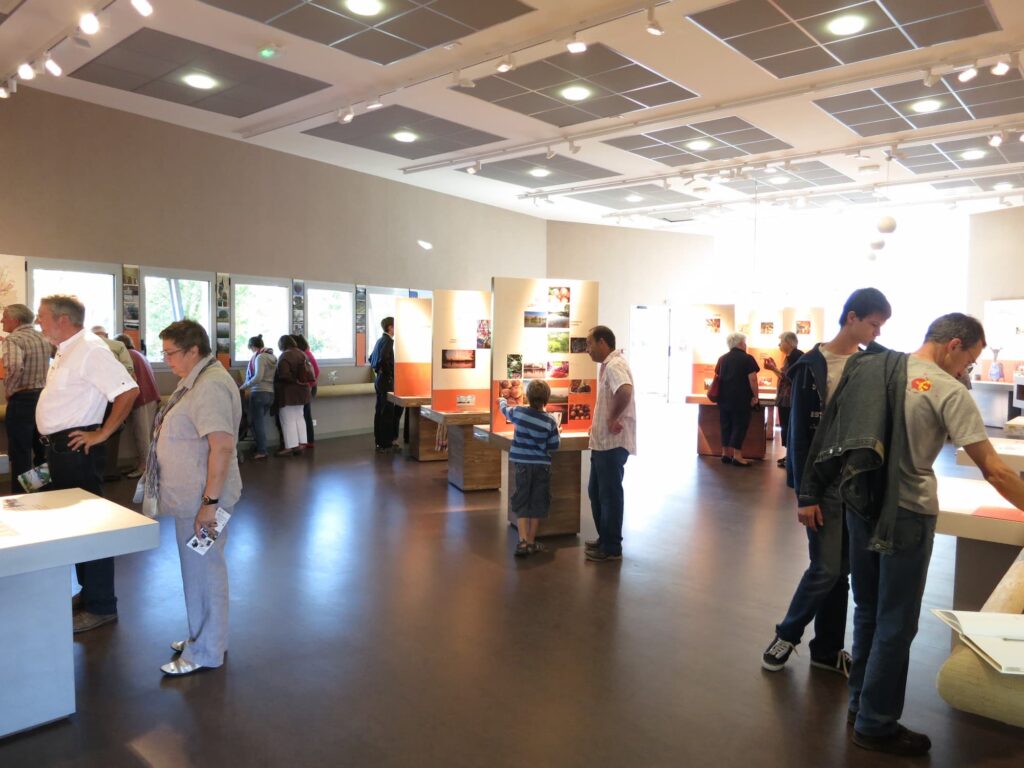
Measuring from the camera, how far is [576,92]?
762 centimetres

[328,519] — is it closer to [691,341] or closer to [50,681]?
[50,681]

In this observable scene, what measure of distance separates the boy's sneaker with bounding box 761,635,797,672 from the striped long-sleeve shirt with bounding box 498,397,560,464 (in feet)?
7.03

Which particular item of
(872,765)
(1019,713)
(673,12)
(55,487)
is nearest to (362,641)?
(55,487)

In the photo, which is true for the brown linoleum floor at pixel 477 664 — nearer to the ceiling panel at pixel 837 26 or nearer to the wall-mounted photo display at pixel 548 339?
the wall-mounted photo display at pixel 548 339

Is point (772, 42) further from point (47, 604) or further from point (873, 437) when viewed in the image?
point (47, 604)

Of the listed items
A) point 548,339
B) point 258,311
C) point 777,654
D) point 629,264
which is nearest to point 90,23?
point 548,339

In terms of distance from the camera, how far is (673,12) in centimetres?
578

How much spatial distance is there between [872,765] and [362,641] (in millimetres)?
2350

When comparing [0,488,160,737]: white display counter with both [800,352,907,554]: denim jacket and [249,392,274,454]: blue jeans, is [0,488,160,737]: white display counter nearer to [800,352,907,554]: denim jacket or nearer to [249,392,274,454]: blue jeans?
[800,352,907,554]: denim jacket

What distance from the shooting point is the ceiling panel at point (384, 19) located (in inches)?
220

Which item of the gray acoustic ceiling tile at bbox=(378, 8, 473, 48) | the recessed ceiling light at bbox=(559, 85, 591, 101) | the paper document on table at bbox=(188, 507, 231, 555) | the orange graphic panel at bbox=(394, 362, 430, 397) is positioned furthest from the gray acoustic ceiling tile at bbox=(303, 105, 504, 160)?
the paper document on table at bbox=(188, 507, 231, 555)

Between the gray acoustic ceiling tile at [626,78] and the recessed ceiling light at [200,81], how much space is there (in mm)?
3695

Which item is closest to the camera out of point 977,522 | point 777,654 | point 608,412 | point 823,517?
point 977,522

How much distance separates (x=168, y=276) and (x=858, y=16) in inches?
302
